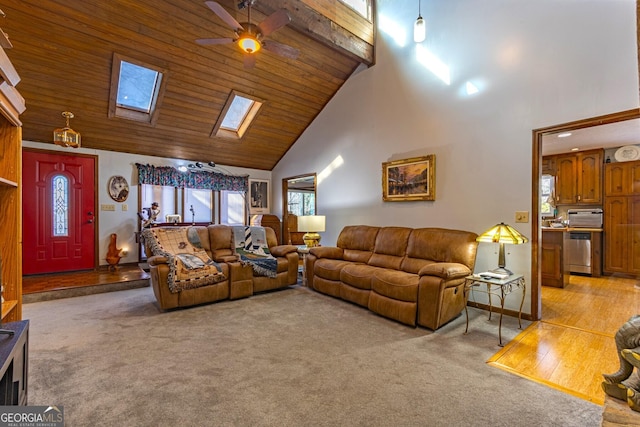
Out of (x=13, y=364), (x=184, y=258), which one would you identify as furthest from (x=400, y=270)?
(x=13, y=364)

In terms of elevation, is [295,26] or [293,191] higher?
[295,26]

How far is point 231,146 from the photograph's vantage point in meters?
6.25

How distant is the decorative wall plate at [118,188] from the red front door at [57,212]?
27 centimetres

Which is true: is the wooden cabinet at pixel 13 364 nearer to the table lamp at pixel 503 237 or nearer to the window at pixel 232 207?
the table lamp at pixel 503 237

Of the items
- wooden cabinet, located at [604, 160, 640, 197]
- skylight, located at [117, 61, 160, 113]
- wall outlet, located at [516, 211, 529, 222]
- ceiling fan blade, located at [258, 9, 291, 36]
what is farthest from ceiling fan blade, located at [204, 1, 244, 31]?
wooden cabinet, located at [604, 160, 640, 197]

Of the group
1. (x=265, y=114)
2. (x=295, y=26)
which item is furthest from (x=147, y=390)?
(x=265, y=114)

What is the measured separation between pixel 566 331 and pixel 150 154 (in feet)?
→ 22.7

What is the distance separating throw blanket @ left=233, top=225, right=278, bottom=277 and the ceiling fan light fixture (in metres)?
2.51

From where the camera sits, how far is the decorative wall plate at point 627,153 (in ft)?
16.8

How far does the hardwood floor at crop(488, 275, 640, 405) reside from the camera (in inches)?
82.4

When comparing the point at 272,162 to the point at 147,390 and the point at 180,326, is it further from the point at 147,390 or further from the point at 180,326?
the point at 147,390

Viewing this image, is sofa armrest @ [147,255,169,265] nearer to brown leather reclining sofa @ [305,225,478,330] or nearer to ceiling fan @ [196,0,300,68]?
brown leather reclining sofa @ [305,225,478,330]

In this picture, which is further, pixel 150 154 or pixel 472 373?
pixel 150 154

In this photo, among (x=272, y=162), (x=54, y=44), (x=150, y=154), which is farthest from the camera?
(x=272, y=162)
